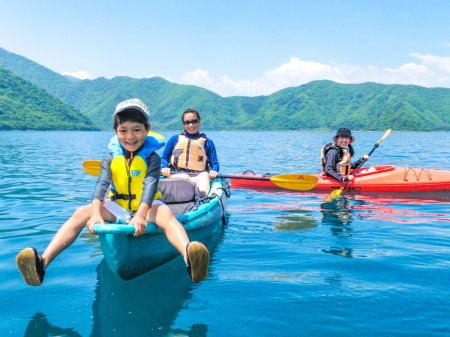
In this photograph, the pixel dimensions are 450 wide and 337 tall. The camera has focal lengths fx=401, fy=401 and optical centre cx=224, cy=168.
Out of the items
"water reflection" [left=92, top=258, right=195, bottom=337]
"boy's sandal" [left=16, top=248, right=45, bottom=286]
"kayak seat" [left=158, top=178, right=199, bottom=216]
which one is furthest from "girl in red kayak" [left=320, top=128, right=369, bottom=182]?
"boy's sandal" [left=16, top=248, right=45, bottom=286]

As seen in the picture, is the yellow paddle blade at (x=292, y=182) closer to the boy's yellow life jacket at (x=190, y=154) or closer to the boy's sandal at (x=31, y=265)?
the boy's yellow life jacket at (x=190, y=154)

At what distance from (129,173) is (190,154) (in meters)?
3.52

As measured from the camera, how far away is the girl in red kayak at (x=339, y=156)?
988cm

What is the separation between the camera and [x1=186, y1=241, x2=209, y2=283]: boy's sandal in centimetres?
324

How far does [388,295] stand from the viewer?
12.5 ft

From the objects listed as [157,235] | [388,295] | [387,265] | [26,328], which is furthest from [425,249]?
[26,328]

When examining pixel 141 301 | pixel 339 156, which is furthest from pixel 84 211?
pixel 339 156

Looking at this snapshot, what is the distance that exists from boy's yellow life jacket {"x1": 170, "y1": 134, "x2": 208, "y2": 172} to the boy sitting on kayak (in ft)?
10.8

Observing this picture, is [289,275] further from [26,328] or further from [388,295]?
[26,328]

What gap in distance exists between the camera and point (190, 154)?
7.54 m

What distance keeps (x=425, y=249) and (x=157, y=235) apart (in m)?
3.63

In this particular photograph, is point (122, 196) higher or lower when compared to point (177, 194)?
higher

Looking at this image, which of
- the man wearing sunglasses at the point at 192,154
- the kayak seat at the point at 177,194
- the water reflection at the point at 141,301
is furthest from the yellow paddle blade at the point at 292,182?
the water reflection at the point at 141,301

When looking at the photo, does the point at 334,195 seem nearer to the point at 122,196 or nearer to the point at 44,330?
the point at 122,196
